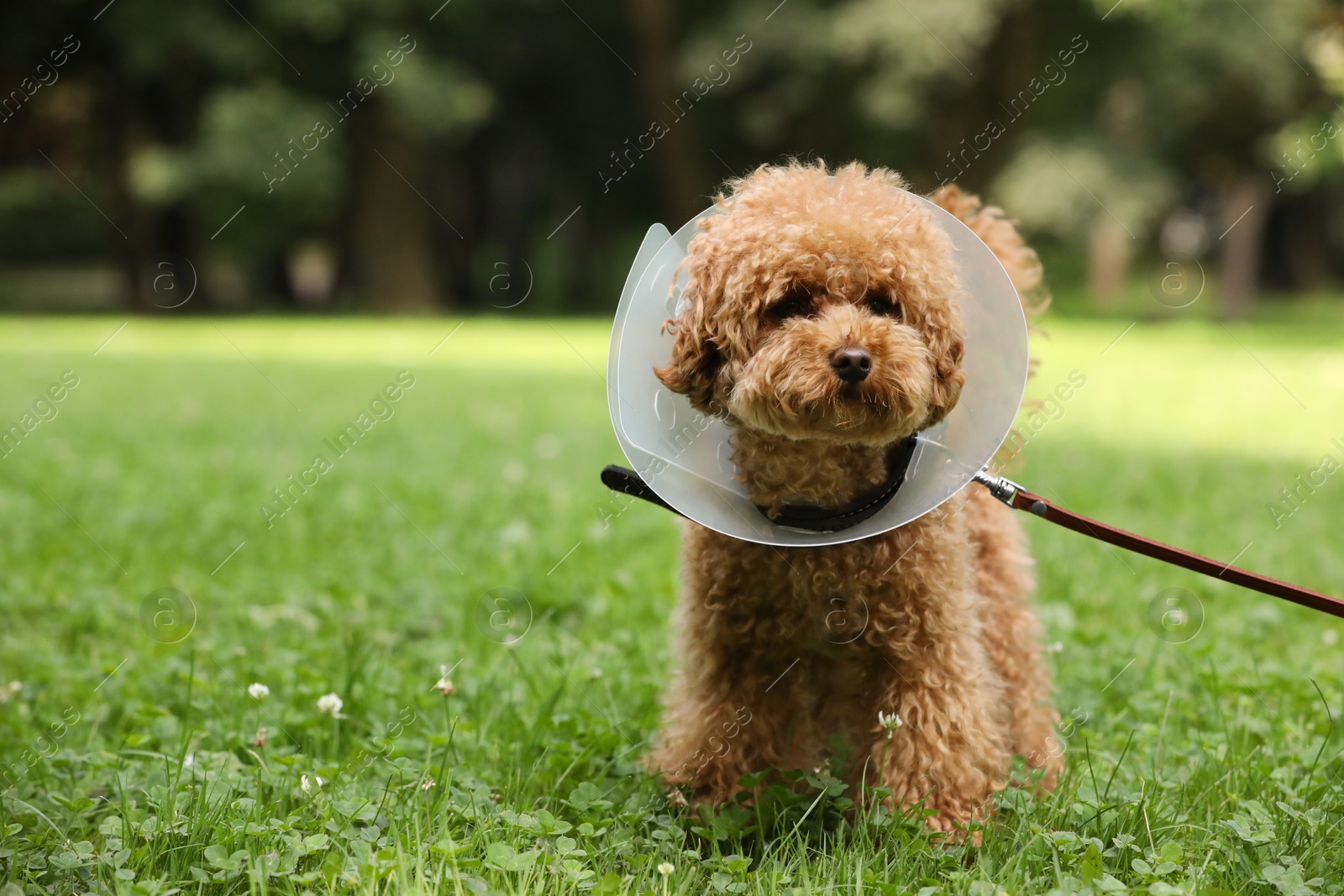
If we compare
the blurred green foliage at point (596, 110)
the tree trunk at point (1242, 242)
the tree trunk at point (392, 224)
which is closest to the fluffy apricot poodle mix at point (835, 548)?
the blurred green foliage at point (596, 110)

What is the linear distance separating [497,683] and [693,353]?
163cm

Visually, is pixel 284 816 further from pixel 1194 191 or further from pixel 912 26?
pixel 1194 191

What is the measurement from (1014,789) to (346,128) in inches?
1003

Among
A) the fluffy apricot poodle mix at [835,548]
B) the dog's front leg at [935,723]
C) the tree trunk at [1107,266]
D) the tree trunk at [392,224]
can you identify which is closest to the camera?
the fluffy apricot poodle mix at [835,548]

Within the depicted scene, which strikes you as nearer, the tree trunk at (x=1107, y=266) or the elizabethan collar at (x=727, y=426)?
the elizabethan collar at (x=727, y=426)

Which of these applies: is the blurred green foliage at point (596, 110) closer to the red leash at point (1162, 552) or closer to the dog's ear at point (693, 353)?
the red leash at point (1162, 552)

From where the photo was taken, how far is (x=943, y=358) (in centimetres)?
249

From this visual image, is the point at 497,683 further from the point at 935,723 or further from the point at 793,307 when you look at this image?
the point at 793,307

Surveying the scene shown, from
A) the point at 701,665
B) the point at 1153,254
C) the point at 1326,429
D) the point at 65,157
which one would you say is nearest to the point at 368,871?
the point at 701,665

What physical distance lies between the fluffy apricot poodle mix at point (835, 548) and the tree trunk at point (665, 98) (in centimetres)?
2034

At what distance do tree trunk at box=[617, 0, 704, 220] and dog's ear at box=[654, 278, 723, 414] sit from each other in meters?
20.5

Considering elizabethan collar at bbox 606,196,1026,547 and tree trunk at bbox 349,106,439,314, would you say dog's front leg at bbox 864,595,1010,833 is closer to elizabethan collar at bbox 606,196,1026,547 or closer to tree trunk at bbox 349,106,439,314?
elizabethan collar at bbox 606,196,1026,547

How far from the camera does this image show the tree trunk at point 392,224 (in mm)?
24969

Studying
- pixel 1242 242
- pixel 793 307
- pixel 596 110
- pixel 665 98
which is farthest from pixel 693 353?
pixel 1242 242
